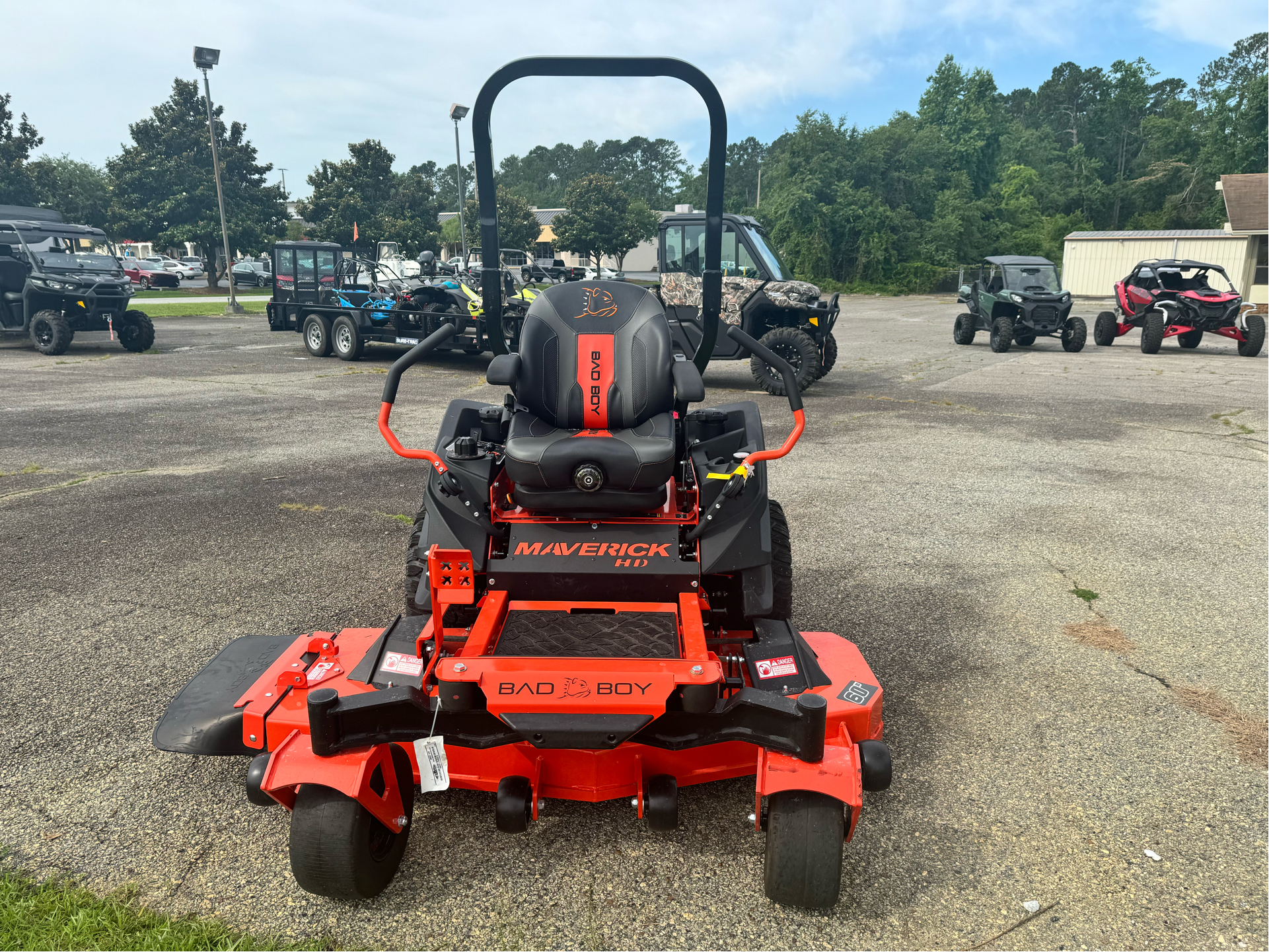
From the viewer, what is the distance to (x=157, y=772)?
3.05 meters

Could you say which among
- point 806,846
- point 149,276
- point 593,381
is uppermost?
point 149,276

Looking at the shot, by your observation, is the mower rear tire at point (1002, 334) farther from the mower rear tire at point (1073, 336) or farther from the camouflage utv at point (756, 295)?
the camouflage utv at point (756, 295)

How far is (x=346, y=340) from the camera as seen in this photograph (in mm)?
15297

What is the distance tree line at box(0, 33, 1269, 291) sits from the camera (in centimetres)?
3616

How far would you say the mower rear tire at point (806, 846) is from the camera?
2324 millimetres

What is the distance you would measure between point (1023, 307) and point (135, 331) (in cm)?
1710

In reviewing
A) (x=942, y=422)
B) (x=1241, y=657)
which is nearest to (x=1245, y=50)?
(x=942, y=422)

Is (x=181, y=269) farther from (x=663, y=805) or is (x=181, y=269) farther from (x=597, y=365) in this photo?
(x=663, y=805)

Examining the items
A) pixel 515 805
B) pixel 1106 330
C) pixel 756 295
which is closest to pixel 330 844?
pixel 515 805

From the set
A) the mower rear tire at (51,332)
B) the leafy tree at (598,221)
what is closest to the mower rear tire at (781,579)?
the mower rear tire at (51,332)

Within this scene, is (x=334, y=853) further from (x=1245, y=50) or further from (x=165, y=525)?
(x=1245, y=50)

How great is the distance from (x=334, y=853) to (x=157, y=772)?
3.85 feet

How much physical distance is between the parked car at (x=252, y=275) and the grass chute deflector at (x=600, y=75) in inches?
1535

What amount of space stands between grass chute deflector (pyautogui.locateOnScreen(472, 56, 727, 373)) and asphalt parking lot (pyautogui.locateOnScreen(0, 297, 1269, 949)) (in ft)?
5.59
